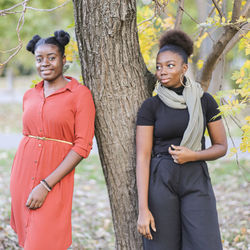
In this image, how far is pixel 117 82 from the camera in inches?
113

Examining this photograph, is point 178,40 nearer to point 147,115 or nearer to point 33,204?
point 147,115

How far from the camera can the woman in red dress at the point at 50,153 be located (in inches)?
101

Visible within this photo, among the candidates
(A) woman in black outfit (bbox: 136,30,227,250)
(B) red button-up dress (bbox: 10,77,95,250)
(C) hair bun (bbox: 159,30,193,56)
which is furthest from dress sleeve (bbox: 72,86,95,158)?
(C) hair bun (bbox: 159,30,193,56)

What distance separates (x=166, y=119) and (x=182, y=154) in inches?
10.4

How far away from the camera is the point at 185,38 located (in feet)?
9.12

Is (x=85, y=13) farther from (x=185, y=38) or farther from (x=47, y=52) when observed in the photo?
(x=185, y=38)

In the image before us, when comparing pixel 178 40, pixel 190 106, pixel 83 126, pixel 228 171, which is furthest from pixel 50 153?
pixel 228 171

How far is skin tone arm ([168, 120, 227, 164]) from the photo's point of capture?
8.13 ft

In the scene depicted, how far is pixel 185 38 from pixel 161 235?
1446 mm

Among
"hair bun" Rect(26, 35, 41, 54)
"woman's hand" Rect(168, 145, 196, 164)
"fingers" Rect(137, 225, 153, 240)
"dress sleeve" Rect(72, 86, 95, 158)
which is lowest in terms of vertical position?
"fingers" Rect(137, 225, 153, 240)

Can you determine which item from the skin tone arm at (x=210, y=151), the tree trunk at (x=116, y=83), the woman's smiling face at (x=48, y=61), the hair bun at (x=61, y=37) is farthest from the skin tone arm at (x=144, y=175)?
the hair bun at (x=61, y=37)

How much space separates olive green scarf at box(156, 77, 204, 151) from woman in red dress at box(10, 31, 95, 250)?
1.89 feet

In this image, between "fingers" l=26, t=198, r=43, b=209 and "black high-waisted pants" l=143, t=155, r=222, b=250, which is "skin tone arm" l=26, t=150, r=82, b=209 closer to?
"fingers" l=26, t=198, r=43, b=209

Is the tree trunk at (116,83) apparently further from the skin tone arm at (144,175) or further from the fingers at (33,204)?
the fingers at (33,204)
